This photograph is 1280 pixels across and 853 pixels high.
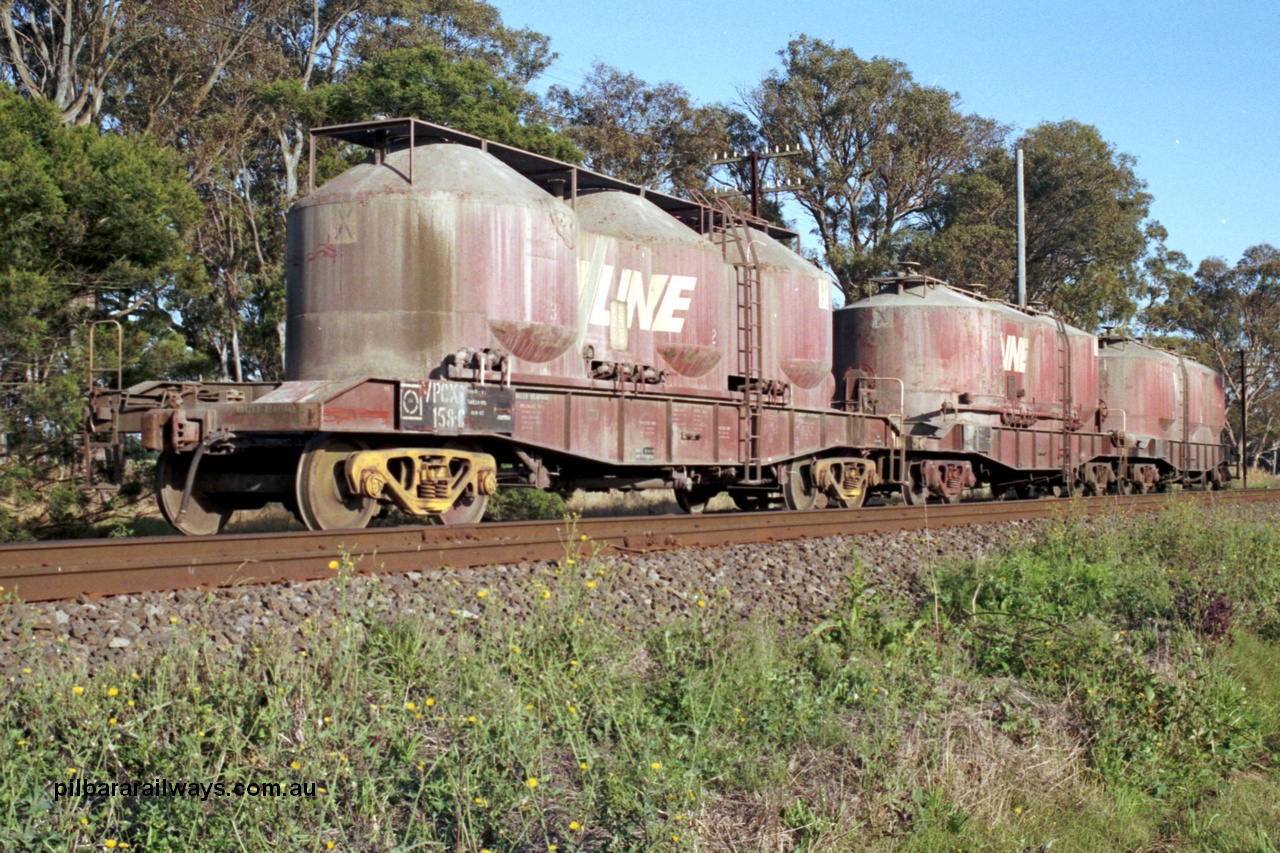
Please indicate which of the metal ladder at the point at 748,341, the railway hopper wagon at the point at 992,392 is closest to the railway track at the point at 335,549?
the metal ladder at the point at 748,341

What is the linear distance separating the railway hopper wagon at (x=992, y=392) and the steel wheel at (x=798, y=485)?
6.60 ft

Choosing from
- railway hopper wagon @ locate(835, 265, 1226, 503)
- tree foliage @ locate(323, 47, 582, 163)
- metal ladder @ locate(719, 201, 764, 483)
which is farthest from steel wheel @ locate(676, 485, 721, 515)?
tree foliage @ locate(323, 47, 582, 163)

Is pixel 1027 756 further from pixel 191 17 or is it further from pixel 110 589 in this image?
pixel 191 17

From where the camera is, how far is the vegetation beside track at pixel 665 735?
4652 mm

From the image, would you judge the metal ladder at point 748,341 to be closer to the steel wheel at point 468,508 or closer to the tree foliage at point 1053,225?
the steel wheel at point 468,508

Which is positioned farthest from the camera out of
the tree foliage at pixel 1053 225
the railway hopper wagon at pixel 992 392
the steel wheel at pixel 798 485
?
the tree foliage at pixel 1053 225

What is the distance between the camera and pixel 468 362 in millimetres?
11062

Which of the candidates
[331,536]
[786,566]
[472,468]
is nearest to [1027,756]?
[786,566]

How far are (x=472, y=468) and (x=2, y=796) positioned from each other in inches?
264

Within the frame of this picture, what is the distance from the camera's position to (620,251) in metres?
13.3

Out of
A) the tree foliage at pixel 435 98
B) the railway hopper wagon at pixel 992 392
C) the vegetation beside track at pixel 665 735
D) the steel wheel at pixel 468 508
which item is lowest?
the vegetation beside track at pixel 665 735

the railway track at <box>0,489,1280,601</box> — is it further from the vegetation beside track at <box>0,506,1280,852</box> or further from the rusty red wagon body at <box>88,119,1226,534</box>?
the rusty red wagon body at <box>88,119,1226,534</box>

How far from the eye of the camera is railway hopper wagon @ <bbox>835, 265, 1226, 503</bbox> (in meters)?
19.4

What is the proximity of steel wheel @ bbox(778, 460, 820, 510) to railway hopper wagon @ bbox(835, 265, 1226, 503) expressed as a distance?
201 centimetres
